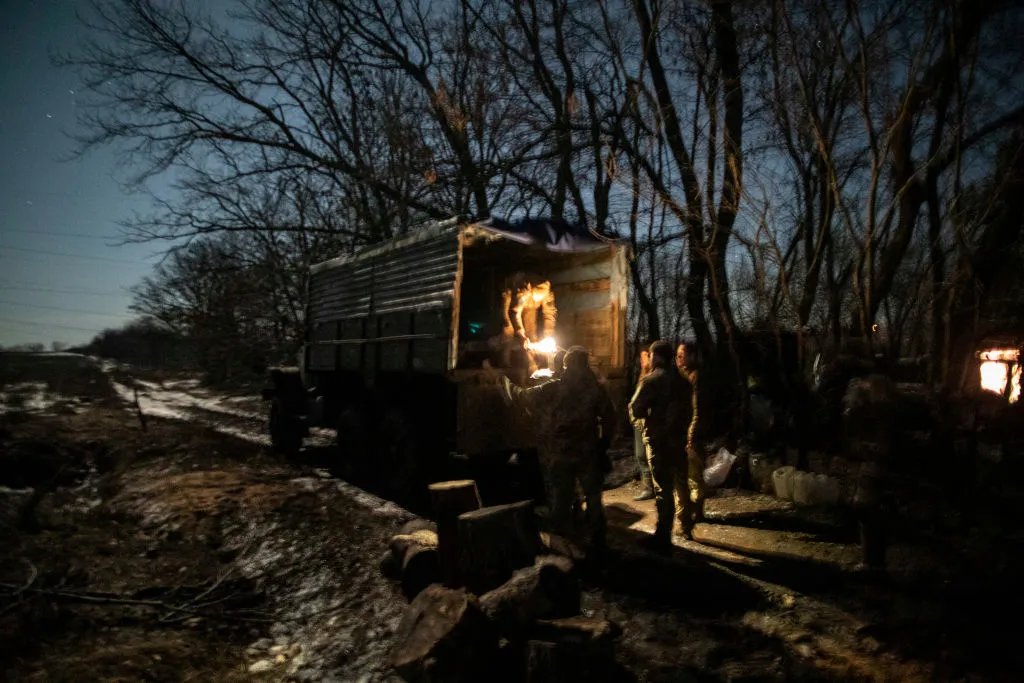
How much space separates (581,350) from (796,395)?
4.87 m

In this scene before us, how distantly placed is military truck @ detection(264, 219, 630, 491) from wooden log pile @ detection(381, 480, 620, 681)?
6.61ft

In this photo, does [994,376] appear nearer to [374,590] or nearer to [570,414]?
[570,414]

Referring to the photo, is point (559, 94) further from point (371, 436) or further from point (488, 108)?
point (371, 436)

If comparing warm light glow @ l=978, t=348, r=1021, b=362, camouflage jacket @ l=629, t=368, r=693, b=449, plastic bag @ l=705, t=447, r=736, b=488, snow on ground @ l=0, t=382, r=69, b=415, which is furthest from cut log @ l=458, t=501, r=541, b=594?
snow on ground @ l=0, t=382, r=69, b=415

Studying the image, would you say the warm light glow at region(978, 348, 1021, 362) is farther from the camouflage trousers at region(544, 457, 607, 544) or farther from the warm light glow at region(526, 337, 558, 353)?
the camouflage trousers at region(544, 457, 607, 544)

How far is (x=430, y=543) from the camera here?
448cm

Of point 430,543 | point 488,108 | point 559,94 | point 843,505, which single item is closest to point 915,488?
point 843,505

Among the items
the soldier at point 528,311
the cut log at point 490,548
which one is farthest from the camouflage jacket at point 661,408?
the soldier at point 528,311

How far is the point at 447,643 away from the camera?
9.82 ft

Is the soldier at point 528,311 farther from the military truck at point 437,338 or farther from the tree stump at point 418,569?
the tree stump at point 418,569

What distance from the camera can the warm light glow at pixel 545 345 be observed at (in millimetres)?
7348

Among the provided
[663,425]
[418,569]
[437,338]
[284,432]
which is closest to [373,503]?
[437,338]

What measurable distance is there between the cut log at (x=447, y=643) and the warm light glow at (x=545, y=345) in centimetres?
427

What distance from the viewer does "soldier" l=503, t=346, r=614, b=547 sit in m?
4.90
